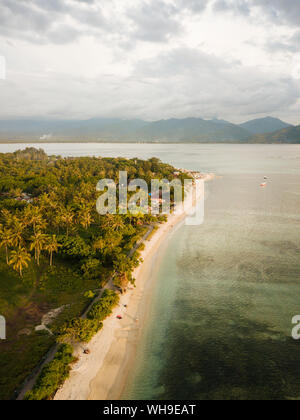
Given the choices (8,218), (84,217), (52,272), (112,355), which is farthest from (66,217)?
(112,355)

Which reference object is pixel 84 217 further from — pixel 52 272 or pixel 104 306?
pixel 104 306

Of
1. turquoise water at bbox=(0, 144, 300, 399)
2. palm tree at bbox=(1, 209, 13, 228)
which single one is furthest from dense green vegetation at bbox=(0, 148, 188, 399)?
turquoise water at bbox=(0, 144, 300, 399)

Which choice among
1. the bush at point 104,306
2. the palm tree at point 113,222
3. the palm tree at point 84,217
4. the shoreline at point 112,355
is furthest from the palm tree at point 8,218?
the shoreline at point 112,355

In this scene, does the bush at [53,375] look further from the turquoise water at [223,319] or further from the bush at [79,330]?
the turquoise water at [223,319]

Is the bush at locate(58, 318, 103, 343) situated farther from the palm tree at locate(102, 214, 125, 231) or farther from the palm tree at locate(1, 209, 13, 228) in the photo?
the palm tree at locate(1, 209, 13, 228)

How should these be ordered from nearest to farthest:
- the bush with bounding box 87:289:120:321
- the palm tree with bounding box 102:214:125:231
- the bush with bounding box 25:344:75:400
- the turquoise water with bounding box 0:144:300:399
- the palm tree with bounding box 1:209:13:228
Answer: the bush with bounding box 25:344:75:400, the turquoise water with bounding box 0:144:300:399, the bush with bounding box 87:289:120:321, the palm tree with bounding box 1:209:13:228, the palm tree with bounding box 102:214:125:231

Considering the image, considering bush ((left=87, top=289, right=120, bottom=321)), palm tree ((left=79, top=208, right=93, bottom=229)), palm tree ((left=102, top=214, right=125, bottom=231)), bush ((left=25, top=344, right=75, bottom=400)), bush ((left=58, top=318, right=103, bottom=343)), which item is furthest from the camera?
palm tree ((left=79, top=208, right=93, bottom=229))

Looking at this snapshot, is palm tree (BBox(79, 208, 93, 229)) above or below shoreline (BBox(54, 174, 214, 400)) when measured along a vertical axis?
above
